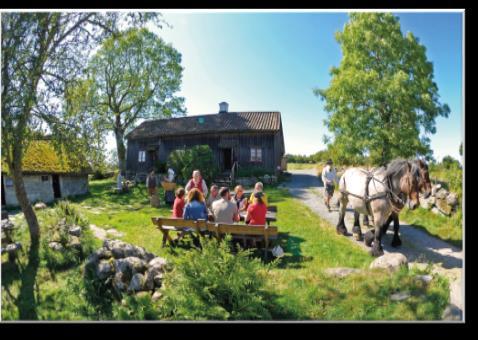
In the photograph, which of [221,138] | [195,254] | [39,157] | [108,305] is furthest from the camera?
[221,138]

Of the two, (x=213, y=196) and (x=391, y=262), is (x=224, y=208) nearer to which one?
(x=213, y=196)

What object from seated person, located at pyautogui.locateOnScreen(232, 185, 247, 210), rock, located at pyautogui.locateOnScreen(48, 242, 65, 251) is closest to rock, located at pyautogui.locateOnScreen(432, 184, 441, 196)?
seated person, located at pyautogui.locateOnScreen(232, 185, 247, 210)

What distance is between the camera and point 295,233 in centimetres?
418

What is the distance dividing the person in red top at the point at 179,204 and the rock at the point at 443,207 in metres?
3.95

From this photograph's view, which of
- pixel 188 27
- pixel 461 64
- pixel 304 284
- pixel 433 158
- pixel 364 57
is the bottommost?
pixel 304 284

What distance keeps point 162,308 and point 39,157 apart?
2.84 metres

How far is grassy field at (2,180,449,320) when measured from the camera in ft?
8.86

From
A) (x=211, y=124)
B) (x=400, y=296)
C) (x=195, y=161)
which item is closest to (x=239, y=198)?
(x=195, y=161)

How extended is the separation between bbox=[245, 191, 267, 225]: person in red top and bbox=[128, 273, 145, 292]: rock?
1842 mm

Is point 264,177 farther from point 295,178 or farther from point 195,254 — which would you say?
point 195,254

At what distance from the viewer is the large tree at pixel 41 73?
10.1 feet

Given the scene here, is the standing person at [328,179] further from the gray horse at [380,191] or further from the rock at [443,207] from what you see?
the rock at [443,207]

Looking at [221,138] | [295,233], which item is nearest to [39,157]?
[221,138]

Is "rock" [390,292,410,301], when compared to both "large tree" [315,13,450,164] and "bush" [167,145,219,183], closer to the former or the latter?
"large tree" [315,13,450,164]
